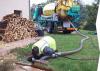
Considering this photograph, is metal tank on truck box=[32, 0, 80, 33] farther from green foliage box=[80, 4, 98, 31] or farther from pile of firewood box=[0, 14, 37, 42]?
pile of firewood box=[0, 14, 37, 42]

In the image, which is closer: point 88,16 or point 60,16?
point 60,16

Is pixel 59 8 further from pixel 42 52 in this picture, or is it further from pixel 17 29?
pixel 42 52

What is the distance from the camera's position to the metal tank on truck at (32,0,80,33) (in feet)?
32.1

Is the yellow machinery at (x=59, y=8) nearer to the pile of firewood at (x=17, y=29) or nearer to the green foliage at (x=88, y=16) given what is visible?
the green foliage at (x=88, y=16)

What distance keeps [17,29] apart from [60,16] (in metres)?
2.74

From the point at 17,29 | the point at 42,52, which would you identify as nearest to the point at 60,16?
the point at 17,29

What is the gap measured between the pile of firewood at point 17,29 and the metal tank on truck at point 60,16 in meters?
1.80

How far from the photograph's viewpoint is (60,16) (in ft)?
32.8

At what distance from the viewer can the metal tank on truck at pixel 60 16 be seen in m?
9.78

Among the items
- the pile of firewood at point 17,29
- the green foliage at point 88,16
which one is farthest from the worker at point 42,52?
the green foliage at point 88,16

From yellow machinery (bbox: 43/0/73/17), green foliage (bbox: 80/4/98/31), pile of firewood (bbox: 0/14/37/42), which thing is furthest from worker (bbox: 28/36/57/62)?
green foliage (bbox: 80/4/98/31)

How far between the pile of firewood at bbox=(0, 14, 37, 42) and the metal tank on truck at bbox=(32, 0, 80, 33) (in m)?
1.80

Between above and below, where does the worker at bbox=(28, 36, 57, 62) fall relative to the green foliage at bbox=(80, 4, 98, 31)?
below

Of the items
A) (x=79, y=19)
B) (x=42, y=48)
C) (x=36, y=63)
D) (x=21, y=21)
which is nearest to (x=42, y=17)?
(x=79, y=19)
